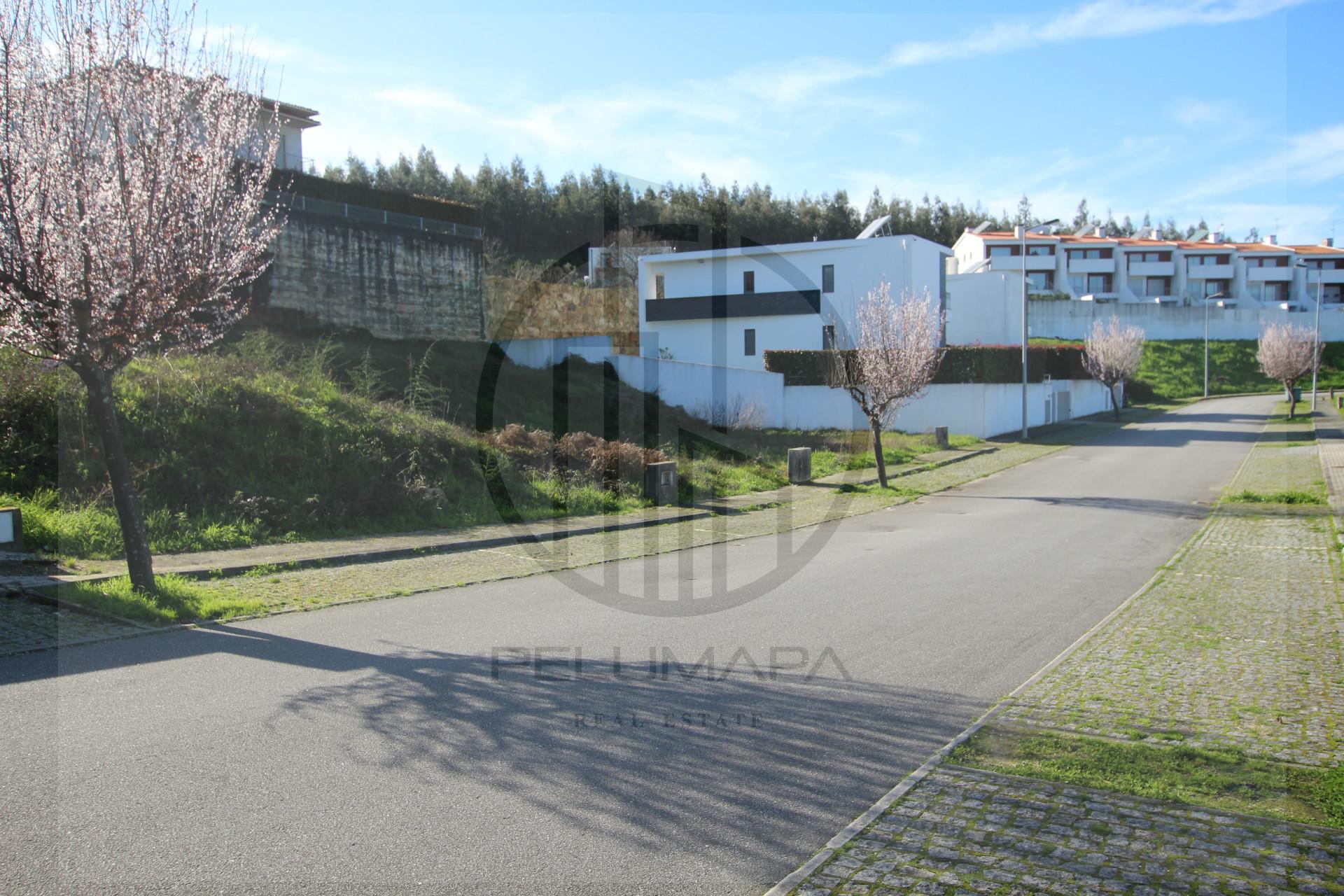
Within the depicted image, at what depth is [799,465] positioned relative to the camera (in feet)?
69.7

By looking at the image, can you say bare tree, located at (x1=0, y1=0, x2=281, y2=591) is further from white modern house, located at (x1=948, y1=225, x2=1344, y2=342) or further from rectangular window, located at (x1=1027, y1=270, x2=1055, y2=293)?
rectangular window, located at (x1=1027, y1=270, x2=1055, y2=293)

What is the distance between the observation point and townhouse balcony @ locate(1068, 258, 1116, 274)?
75.7m

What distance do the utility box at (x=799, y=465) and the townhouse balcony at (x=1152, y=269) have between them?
2682 inches

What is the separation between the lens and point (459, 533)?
13695 mm

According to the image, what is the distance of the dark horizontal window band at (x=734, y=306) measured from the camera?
39825mm

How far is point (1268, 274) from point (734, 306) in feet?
203

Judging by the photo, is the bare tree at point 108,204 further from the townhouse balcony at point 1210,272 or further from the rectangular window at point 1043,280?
the townhouse balcony at point 1210,272

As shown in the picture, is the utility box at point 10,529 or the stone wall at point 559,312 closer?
the utility box at point 10,529

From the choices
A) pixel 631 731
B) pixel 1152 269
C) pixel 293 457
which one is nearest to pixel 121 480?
pixel 293 457

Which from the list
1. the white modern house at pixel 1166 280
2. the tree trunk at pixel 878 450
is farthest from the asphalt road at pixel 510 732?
the white modern house at pixel 1166 280

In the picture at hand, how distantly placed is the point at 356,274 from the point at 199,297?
18.3 meters

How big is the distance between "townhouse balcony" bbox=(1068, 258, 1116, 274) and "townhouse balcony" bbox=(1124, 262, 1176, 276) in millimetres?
2237

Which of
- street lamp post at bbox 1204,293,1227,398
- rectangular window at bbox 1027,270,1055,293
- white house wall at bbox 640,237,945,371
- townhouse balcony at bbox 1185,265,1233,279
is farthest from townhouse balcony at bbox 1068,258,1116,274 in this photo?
white house wall at bbox 640,237,945,371

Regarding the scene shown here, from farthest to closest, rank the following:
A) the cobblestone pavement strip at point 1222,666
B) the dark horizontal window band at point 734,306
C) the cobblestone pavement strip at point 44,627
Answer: the dark horizontal window band at point 734,306 < the cobblestone pavement strip at point 44,627 < the cobblestone pavement strip at point 1222,666
